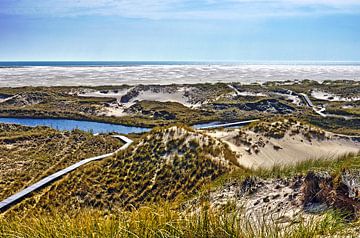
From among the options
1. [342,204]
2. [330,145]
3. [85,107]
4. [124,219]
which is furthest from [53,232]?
[85,107]

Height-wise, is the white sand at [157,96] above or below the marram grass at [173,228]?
below

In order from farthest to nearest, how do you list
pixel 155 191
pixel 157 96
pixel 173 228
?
pixel 157 96 → pixel 155 191 → pixel 173 228

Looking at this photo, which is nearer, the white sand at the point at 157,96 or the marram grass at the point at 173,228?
the marram grass at the point at 173,228

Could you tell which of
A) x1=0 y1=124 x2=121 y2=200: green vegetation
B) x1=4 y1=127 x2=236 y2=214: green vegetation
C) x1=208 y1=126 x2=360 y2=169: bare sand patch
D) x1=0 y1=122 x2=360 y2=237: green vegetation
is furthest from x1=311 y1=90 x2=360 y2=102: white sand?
x1=4 y1=127 x2=236 y2=214: green vegetation

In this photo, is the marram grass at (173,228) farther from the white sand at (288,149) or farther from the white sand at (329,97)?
the white sand at (329,97)

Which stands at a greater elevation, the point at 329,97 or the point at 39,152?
the point at 329,97

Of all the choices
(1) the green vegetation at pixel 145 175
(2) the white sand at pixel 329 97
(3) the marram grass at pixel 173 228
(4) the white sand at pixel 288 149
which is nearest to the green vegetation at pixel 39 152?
(1) the green vegetation at pixel 145 175

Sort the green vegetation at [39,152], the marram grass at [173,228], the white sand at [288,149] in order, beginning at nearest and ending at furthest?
the marram grass at [173,228], the white sand at [288,149], the green vegetation at [39,152]

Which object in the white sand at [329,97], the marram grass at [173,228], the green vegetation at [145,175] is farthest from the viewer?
the white sand at [329,97]

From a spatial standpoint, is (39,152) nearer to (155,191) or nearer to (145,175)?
(145,175)

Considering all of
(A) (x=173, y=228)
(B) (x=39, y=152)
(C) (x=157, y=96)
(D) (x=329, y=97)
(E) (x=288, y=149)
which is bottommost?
(B) (x=39, y=152)

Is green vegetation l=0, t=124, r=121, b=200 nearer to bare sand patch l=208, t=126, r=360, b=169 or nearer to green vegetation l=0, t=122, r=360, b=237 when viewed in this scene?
green vegetation l=0, t=122, r=360, b=237

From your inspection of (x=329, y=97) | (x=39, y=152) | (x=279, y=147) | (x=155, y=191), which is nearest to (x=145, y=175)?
(x=155, y=191)
